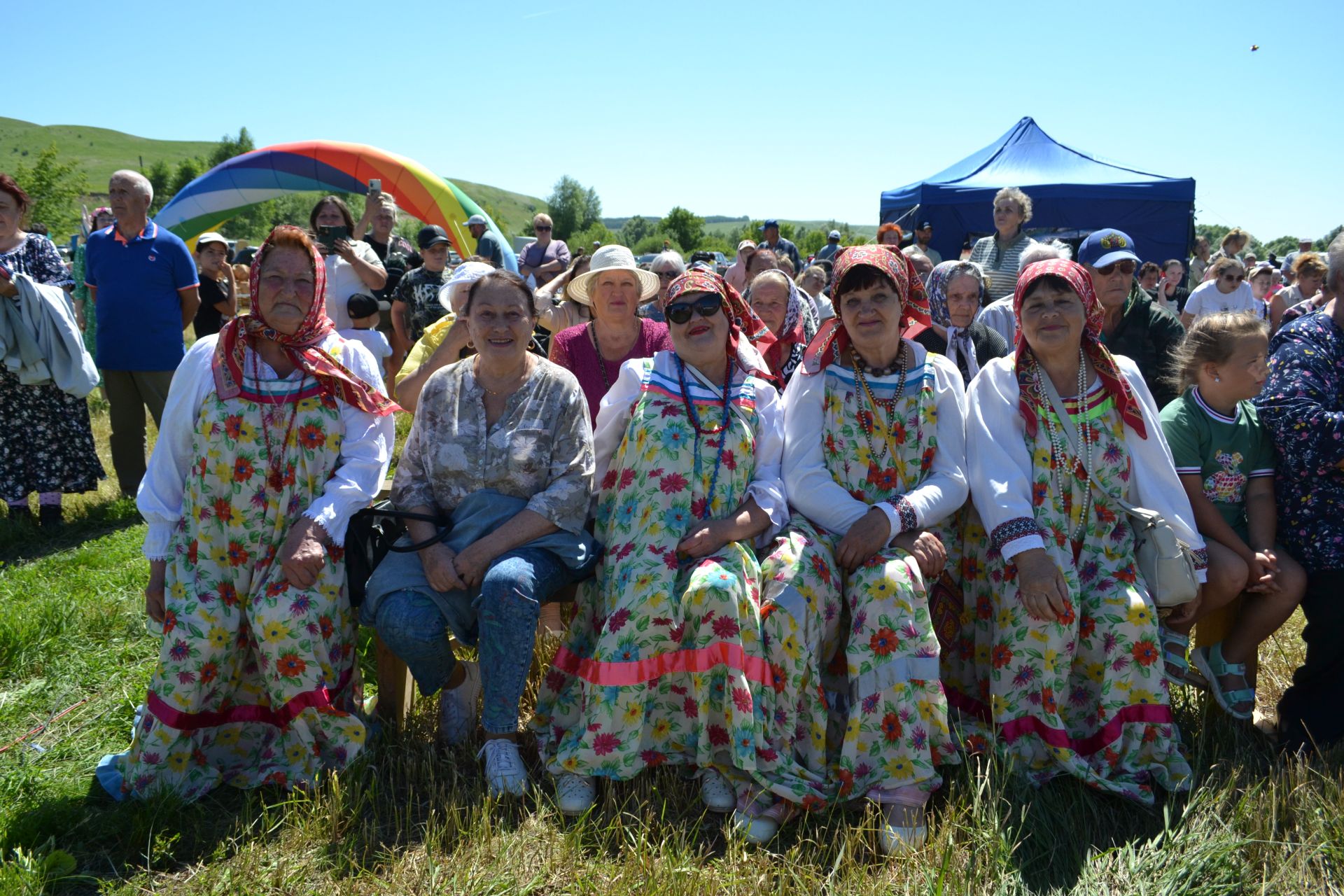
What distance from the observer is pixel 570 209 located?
242 ft

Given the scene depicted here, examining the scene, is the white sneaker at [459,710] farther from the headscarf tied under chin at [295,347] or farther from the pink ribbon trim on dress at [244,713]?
the headscarf tied under chin at [295,347]

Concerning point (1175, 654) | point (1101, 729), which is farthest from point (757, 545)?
point (1175, 654)

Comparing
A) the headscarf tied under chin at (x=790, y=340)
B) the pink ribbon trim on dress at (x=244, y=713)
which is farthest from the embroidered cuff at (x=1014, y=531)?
the pink ribbon trim on dress at (x=244, y=713)

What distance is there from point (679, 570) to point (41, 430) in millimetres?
4858

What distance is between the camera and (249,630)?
3033 mm

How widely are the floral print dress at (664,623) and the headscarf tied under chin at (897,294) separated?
0.94 feet

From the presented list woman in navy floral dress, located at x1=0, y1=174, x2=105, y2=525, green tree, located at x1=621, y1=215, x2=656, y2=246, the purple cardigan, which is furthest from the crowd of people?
green tree, located at x1=621, y1=215, x2=656, y2=246

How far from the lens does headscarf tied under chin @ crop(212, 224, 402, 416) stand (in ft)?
9.96

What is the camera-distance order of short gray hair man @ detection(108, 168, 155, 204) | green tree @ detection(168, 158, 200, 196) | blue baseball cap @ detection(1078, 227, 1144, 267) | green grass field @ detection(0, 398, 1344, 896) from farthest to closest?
green tree @ detection(168, 158, 200, 196)
short gray hair man @ detection(108, 168, 155, 204)
blue baseball cap @ detection(1078, 227, 1144, 267)
green grass field @ detection(0, 398, 1344, 896)

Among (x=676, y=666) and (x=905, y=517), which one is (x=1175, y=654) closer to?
(x=905, y=517)

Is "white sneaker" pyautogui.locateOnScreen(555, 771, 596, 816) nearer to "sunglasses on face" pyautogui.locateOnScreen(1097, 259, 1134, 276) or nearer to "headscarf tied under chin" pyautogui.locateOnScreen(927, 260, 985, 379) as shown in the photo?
"headscarf tied under chin" pyautogui.locateOnScreen(927, 260, 985, 379)

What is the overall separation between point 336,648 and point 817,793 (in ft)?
5.55

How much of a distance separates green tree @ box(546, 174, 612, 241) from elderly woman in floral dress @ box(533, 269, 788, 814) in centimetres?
6879

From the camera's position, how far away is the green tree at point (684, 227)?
179 feet
